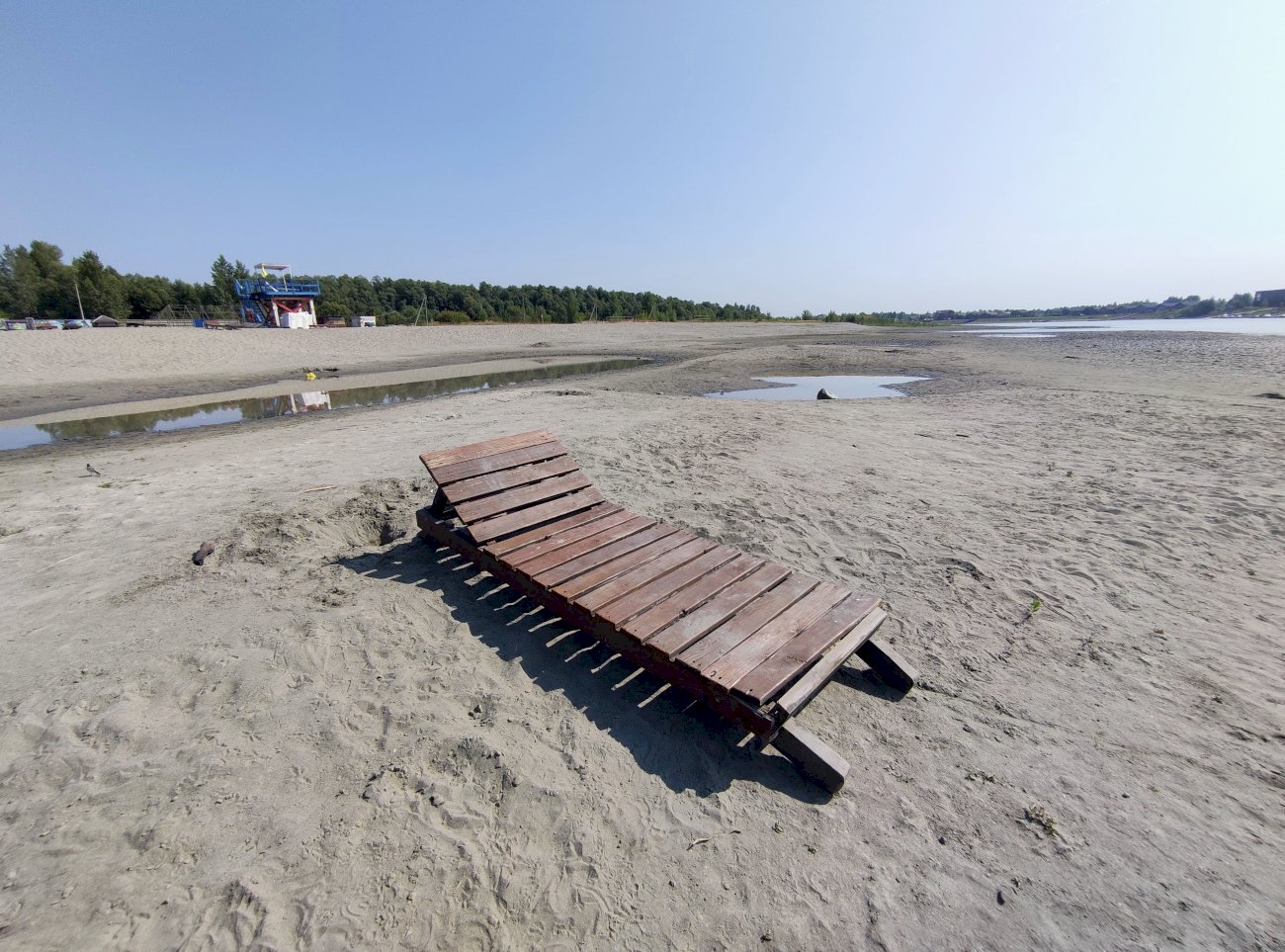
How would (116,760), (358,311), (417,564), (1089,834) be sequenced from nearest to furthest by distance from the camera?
(1089,834)
(116,760)
(417,564)
(358,311)

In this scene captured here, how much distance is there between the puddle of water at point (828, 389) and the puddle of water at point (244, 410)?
8273 millimetres

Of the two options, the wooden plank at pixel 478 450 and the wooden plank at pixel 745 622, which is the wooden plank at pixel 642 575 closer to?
the wooden plank at pixel 745 622

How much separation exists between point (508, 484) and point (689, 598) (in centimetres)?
229

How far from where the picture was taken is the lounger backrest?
15.6 feet

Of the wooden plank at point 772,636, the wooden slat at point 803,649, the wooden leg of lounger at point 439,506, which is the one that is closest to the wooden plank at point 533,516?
the wooden leg of lounger at point 439,506

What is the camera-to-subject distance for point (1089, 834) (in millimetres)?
2445

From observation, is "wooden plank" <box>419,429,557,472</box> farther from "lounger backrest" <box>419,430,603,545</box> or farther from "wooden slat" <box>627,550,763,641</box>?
"wooden slat" <box>627,550,763,641</box>

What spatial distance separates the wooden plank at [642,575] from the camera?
369cm

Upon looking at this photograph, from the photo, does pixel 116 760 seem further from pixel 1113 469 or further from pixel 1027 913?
pixel 1113 469

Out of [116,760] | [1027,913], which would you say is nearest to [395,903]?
[116,760]

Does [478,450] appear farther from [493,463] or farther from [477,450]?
[493,463]

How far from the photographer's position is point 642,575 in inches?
160

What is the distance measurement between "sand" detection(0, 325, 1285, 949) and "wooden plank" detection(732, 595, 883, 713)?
0.40 metres

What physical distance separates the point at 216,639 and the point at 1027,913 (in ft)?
15.4
